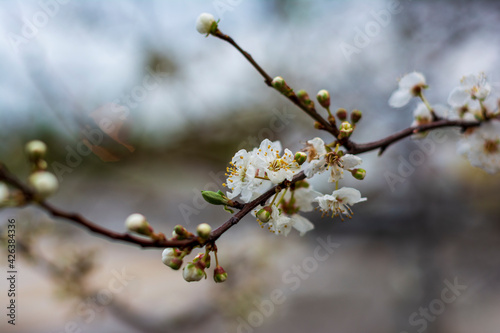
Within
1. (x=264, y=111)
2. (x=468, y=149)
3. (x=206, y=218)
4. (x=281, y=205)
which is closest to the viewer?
(x=281, y=205)

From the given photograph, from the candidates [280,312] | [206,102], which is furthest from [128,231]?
[280,312]

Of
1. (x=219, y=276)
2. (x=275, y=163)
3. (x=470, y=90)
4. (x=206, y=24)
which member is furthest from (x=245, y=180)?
(x=470, y=90)

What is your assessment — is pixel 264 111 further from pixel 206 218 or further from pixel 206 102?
pixel 206 218

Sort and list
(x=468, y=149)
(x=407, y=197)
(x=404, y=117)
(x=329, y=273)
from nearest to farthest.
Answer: (x=468, y=149)
(x=404, y=117)
(x=407, y=197)
(x=329, y=273)

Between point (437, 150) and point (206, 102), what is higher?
point (206, 102)

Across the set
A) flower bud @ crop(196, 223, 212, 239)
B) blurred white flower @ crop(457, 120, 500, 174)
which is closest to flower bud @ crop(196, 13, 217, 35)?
flower bud @ crop(196, 223, 212, 239)

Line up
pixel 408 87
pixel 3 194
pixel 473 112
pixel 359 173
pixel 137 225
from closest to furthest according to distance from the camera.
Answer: pixel 3 194
pixel 137 225
pixel 359 173
pixel 473 112
pixel 408 87

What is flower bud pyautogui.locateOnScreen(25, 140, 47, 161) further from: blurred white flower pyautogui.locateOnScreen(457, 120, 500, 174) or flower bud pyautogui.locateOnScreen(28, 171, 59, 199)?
blurred white flower pyautogui.locateOnScreen(457, 120, 500, 174)

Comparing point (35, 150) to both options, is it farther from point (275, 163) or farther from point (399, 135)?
point (399, 135)
